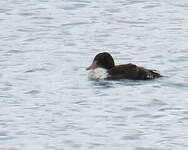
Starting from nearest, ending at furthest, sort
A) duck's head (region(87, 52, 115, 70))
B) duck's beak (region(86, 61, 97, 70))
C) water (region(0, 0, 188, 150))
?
water (region(0, 0, 188, 150)) → duck's beak (region(86, 61, 97, 70)) → duck's head (region(87, 52, 115, 70))

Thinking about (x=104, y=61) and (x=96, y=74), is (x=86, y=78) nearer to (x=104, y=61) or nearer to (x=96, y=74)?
(x=96, y=74)

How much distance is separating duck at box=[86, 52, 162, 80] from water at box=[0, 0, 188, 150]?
0.15m

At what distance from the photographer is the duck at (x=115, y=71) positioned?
15789 mm

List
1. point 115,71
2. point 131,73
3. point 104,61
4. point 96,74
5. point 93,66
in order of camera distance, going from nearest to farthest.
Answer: point 131,73 → point 96,74 → point 115,71 → point 93,66 → point 104,61

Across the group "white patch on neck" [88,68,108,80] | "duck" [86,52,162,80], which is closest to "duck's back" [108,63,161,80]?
"duck" [86,52,162,80]

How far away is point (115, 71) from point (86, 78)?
1.74 ft

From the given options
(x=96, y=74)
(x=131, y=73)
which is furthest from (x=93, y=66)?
(x=131, y=73)

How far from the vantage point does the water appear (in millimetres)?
12461

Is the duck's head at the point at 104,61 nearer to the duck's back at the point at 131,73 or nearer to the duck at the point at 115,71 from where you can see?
the duck at the point at 115,71

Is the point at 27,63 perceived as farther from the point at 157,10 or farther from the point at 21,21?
the point at 157,10

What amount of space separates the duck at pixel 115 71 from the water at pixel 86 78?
148 millimetres

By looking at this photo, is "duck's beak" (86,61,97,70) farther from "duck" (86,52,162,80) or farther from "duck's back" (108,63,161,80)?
"duck's back" (108,63,161,80)

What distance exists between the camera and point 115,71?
→ 52.6ft

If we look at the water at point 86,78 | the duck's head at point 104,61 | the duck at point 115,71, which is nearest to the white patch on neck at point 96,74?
the duck at point 115,71
